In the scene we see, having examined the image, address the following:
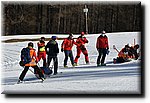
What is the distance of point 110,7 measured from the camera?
6.30m

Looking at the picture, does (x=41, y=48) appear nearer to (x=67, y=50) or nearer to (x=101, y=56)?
Answer: (x=67, y=50)

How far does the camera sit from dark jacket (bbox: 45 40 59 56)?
249 inches

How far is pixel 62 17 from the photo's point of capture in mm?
6383

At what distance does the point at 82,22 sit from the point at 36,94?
1.01 m

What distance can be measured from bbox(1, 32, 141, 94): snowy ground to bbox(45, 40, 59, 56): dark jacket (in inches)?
2.2

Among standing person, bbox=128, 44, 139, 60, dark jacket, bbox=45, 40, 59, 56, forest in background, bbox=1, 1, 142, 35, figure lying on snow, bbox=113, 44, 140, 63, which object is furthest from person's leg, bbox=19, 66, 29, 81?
standing person, bbox=128, 44, 139, 60

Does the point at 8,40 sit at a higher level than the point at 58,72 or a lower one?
higher

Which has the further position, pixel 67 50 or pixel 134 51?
pixel 67 50

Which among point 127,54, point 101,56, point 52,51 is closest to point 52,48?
point 52,51

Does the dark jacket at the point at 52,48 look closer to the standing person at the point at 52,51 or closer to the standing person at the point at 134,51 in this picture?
the standing person at the point at 52,51

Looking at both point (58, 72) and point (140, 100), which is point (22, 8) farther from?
point (140, 100)

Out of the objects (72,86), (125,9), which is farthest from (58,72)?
(125,9)

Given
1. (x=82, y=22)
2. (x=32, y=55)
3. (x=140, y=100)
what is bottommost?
(x=140, y=100)

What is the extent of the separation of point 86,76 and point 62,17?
76 centimetres
